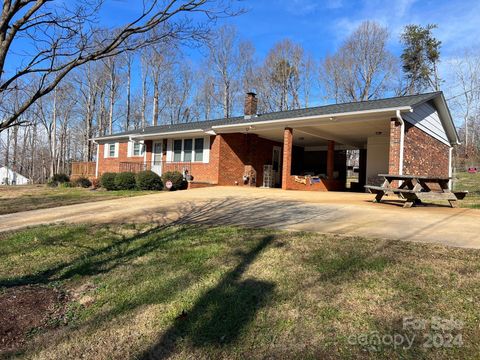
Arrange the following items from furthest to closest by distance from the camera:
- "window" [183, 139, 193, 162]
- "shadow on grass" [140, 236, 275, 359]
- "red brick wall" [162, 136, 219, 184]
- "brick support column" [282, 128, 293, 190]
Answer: "window" [183, 139, 193, 162], "red brick wall" [162, 136, 219, 184], "brick support column" [282, 128, 293, 190], "shadow on grass" [140, 236, 275, 359]

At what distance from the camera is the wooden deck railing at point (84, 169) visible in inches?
1061

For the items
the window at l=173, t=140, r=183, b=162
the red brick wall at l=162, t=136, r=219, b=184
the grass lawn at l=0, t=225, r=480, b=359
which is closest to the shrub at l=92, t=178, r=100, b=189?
the window at l=173, t=140, r=183, b=162

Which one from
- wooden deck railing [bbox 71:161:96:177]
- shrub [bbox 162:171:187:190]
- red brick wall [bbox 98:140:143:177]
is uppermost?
red brick wall [bbox 98:140:143:177]

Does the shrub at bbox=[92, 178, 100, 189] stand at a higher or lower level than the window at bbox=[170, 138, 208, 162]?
lower

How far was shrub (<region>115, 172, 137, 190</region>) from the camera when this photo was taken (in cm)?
1755

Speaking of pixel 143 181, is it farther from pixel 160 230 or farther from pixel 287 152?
pixel 160 230

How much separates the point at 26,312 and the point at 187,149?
667 inches

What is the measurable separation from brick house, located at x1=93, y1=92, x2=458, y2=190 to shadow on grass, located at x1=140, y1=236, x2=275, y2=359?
409 inches

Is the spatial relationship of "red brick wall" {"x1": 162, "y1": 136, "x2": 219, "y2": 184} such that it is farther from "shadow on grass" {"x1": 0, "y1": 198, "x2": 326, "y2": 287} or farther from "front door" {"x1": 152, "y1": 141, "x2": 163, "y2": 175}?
"shadow on grass" {"x1": 0, "y1": 198, "x2": 326, "y2": 287}

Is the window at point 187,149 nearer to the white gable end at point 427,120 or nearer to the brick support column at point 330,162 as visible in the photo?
the brick support column at point 330,162

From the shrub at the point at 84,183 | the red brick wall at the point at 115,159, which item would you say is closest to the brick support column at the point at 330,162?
the red brick wall at the point at 115,159

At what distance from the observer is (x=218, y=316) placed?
3.34m

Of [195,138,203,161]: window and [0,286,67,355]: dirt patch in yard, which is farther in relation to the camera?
[195,138,203,161]: window

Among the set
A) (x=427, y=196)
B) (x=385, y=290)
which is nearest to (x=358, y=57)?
(x=427, y=196)
